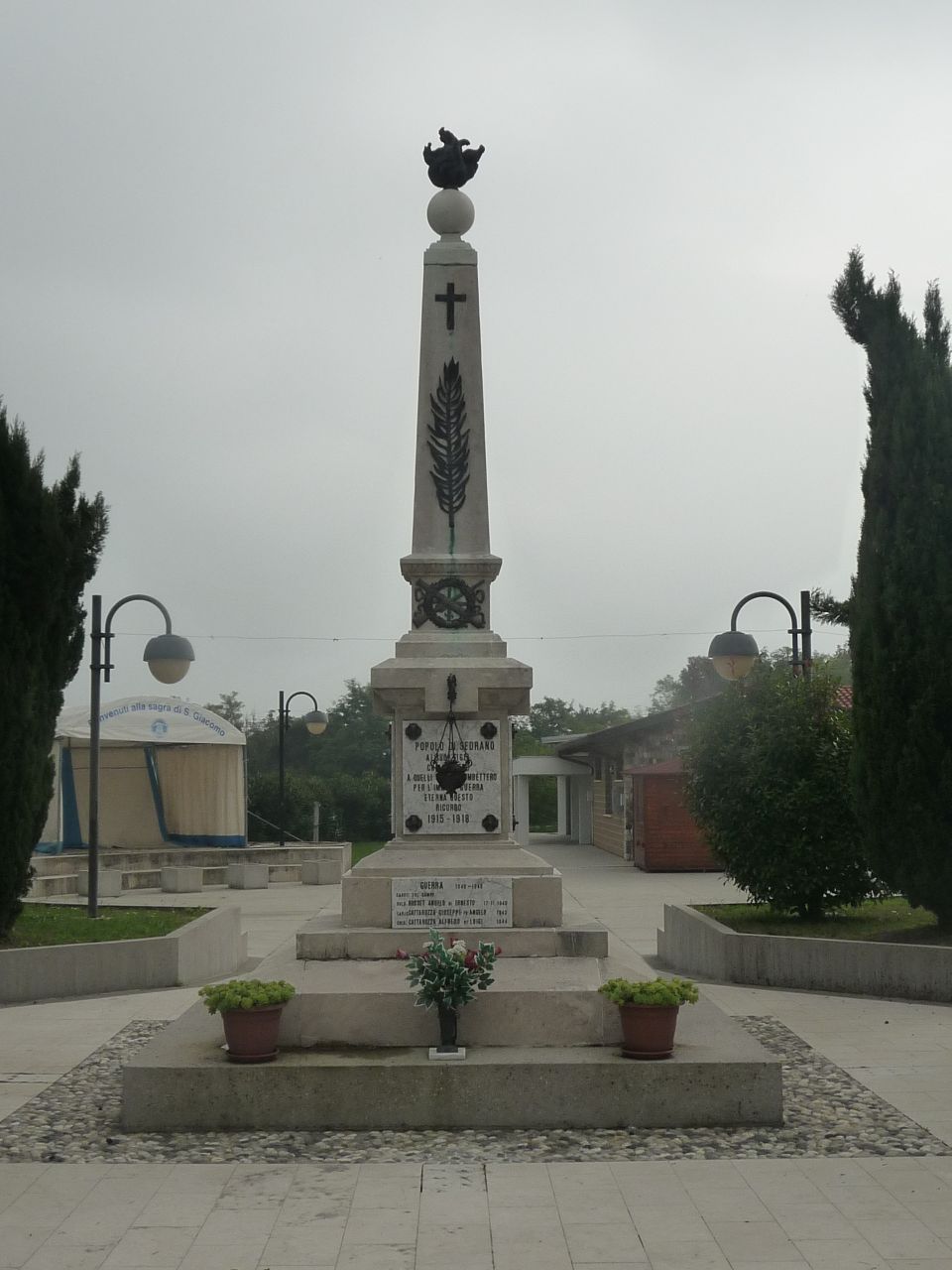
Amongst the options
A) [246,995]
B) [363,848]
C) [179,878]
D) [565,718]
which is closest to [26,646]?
[246,995]

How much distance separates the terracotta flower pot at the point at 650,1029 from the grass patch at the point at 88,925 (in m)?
6.96

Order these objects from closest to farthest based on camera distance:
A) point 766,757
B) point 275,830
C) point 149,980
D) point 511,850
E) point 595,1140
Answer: point 595,1140 < point 511,850 < point 149,980 < point 766,757 < point 275,830

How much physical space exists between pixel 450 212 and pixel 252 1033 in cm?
655

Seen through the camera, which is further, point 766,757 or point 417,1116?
point 766,757

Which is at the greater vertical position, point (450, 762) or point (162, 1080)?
point (450, 762)

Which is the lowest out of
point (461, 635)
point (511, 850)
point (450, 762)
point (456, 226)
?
point (511, 850)

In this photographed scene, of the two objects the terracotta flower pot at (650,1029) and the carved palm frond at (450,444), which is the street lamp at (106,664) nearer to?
the carved palm frond at (450,444)

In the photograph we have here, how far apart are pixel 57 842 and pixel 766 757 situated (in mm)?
18941

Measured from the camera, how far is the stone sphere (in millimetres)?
10938

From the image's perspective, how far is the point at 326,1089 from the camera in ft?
25.0

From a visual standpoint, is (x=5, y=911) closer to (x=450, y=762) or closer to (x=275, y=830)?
(x=450, y=762)

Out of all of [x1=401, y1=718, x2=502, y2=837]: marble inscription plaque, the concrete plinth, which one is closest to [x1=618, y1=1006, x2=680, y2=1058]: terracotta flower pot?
the concrete plinth

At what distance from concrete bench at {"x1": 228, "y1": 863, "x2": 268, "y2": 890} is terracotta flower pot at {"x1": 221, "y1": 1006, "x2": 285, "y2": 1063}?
19.5m

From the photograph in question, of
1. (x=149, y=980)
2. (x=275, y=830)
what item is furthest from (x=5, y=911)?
(x=275, y=830)
